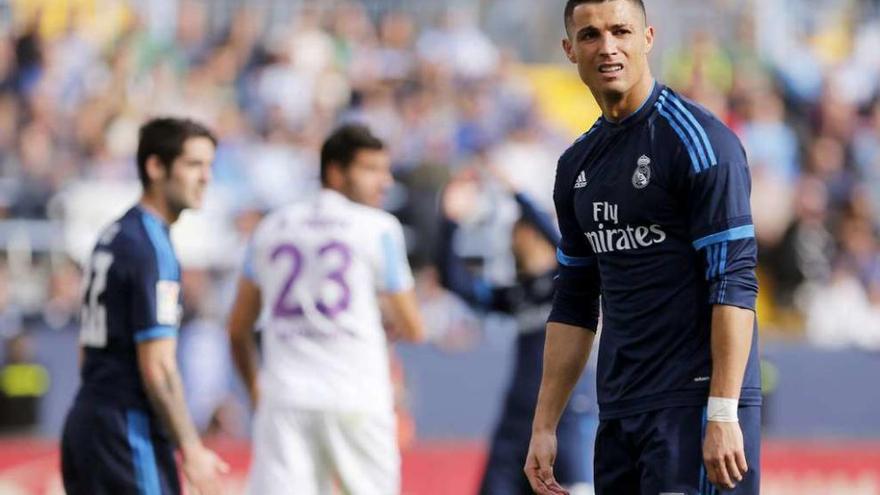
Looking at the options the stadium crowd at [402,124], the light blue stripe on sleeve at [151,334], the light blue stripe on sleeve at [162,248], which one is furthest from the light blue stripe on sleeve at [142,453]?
the stadium crowd at [402,124]

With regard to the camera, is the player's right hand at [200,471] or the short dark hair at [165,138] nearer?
the player's right hand at [200,471]

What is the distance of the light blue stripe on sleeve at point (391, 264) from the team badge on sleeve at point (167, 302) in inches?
48.6

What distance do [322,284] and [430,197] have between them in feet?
23.7

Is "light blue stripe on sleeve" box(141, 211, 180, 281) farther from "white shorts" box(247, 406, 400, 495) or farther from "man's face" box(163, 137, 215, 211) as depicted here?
"white shorts" box(247, 406, 400, 495)

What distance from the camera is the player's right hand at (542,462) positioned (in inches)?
204

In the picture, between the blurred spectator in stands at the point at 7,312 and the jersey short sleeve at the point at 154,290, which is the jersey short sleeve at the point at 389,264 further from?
the blurred spectator in stands at the point at 7,312

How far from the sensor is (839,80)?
17625 mm

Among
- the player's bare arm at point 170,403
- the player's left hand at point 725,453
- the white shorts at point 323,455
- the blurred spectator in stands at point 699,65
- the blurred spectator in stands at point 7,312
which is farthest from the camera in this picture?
the blurred spectator in stands at point 699,65

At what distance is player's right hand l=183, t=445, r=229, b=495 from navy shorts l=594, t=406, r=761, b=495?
2020mm

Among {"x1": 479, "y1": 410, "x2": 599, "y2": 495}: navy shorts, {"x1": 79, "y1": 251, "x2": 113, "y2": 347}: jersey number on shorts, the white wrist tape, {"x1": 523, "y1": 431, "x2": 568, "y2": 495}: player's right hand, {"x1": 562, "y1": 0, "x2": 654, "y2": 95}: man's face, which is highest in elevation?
{"x1": 562, "y1": 0, "x2": 654, "y2": 95}: man's face

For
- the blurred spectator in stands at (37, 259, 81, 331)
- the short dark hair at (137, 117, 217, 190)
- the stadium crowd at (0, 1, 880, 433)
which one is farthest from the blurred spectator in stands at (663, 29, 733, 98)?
the short dark hair at (137, 117, 217, 190)

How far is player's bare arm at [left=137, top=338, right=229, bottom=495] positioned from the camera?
627 centimetres

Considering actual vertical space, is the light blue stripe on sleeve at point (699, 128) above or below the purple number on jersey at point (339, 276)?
above

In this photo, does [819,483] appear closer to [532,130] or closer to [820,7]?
[532,130]
